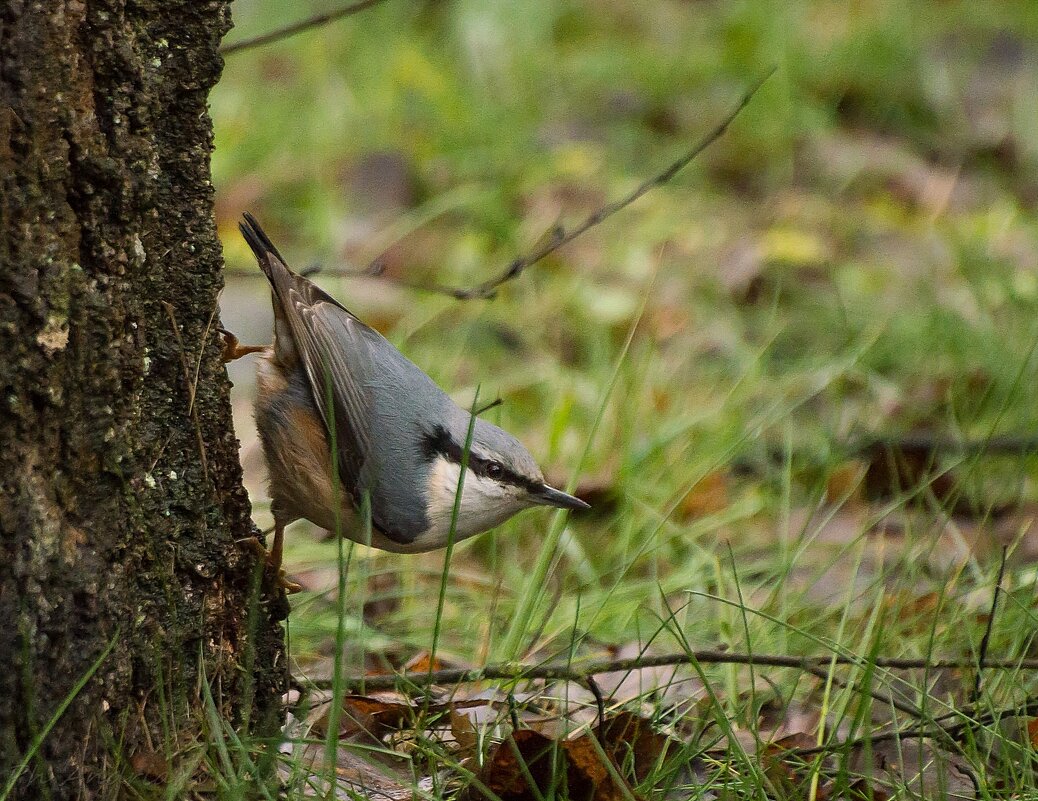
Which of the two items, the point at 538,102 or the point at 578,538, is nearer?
the point at 578,538

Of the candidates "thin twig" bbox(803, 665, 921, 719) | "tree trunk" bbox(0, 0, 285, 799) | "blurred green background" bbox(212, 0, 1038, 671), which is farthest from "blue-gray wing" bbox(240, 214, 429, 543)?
"thin twig" bbox(803, 665, 921, 719)

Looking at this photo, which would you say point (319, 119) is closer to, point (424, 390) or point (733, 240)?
point (733, 240)

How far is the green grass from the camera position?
2.74m

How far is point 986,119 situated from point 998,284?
7.23 ft

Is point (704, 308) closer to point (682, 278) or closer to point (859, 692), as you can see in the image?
point (682, 278)

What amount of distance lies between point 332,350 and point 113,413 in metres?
0.89

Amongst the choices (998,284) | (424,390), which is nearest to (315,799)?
(424,390)

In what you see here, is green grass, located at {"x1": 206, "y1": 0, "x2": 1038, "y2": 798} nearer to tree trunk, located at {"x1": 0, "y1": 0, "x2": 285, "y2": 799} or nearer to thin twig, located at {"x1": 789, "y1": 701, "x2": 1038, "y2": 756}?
thin twig, located at {"x1": 789, "y1": 701, "x2": 1038, "y2": 756}

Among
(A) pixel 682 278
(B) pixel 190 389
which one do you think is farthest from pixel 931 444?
(B) pixel 190 389

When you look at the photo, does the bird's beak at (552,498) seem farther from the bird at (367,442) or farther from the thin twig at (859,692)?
the thin twig at (859,692)

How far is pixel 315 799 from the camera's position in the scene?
184 centimetres

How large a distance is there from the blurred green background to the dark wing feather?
290mm

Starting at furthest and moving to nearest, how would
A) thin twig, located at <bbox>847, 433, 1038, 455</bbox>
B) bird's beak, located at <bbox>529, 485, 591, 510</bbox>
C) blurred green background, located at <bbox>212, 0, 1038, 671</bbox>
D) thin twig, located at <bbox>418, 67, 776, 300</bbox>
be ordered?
thin twig, located at <bbox>847, 433, 1038, 455</bbox>
blurred green background, located at <bbox>212, 0, 1038, 671</bbox>
bird's beak, located at <bbox>529, 485, 591, 510</bbox>
thin twig, located at <bbox>418, 67, 776, 300</bbox>

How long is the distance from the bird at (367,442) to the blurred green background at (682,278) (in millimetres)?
199
